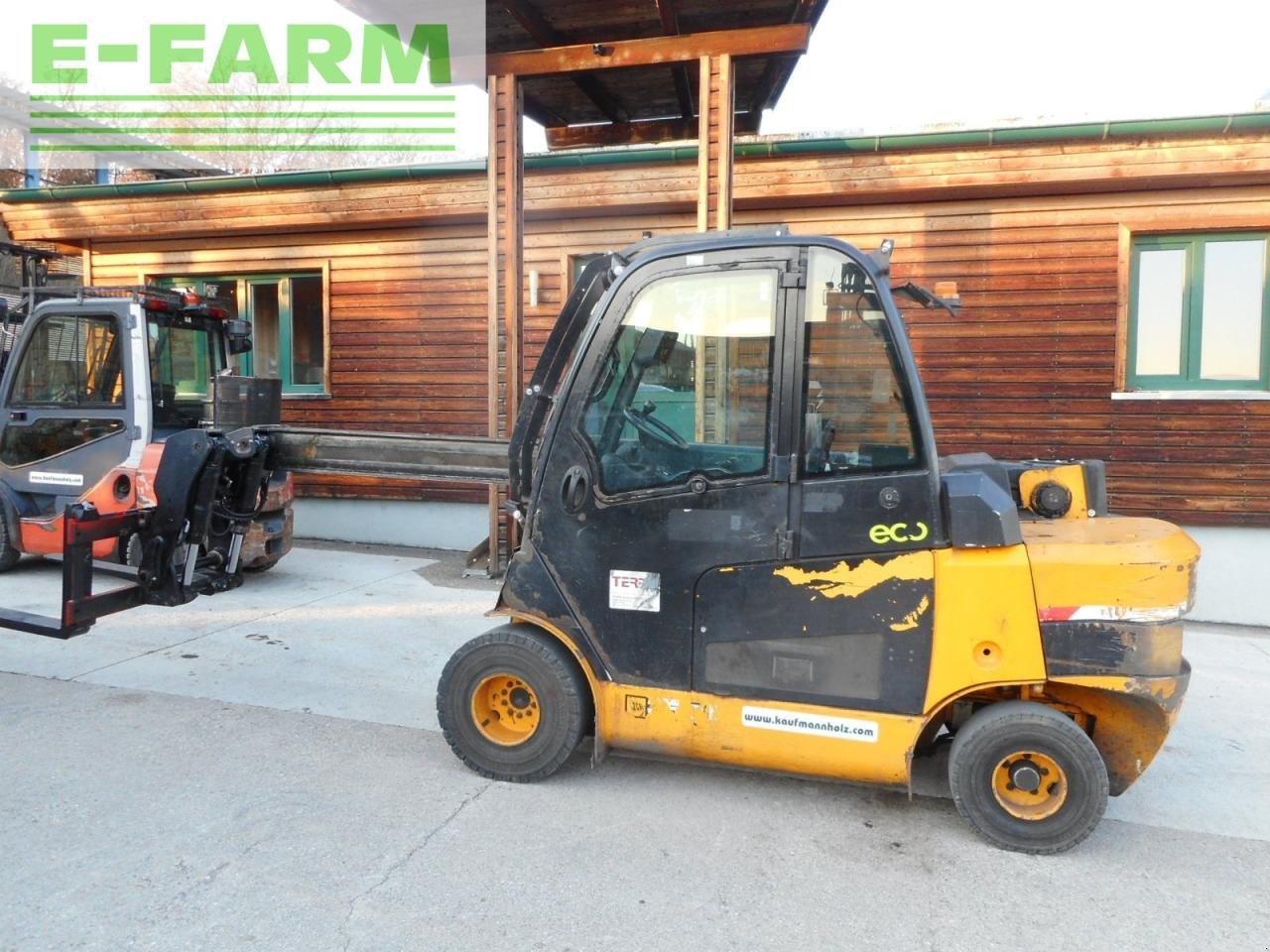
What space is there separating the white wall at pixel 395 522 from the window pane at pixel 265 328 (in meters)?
1.71

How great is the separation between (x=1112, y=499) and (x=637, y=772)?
5.50m

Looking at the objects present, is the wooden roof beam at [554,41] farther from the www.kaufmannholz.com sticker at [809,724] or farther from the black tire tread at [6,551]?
the www.kaufmannholz.com sticker at [809,724]

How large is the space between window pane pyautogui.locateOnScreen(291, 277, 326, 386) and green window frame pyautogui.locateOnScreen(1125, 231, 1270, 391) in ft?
26.9

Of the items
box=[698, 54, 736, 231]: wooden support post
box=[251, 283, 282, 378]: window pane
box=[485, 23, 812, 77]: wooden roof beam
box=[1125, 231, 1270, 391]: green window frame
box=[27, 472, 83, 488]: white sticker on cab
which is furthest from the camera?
box=[251, 283, 282, 378]: window pane

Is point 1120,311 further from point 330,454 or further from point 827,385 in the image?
point 330,454

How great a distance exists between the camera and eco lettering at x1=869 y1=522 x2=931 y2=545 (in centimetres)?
311

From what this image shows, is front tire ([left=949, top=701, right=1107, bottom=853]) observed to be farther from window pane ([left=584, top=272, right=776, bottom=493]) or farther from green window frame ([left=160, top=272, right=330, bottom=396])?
green window frame ([left=160, top=272, right=330, bottom=396])

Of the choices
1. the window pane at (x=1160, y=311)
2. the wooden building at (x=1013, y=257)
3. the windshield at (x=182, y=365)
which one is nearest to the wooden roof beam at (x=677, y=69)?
the wooden building at (x=1013, y=257)

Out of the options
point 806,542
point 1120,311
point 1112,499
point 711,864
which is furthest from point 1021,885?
point 1120,311

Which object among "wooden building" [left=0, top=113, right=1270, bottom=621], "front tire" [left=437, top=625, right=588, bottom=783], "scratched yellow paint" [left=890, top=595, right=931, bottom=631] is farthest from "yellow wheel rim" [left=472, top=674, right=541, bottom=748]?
"wooden building" [left=0, top=113, right=1270, bottom=621]

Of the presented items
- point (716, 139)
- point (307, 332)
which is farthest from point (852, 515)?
point (307, 332)

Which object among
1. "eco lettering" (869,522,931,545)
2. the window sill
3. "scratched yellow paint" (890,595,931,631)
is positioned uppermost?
the window sill

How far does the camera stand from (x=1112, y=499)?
24.3 feet

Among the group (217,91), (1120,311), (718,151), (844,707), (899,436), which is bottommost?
(844,707)
